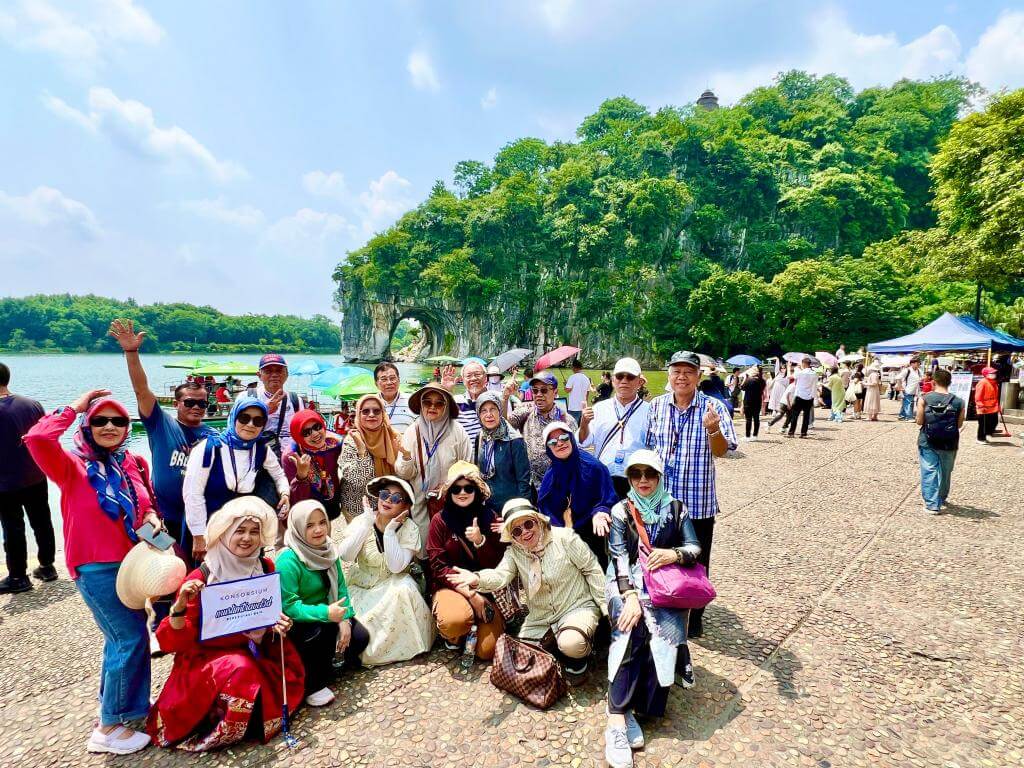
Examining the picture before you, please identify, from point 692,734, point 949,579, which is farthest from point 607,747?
point 949,579

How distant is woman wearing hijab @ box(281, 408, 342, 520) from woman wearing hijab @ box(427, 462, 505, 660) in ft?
3.01

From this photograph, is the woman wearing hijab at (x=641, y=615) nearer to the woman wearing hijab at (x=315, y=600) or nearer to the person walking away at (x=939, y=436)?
the woman wearing hijab at (x=315, y=600)

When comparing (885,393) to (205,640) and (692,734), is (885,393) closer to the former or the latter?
(692,734)

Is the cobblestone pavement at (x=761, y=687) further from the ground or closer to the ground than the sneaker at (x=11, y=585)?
further from the ground

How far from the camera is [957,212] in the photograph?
13.7 meters

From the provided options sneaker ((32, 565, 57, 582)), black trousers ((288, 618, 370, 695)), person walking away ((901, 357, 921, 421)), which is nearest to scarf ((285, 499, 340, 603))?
black trousers ((288, 618, 370, 695))

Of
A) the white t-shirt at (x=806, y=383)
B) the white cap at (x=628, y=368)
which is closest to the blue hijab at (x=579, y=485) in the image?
the white cap at (x=628, y=368)

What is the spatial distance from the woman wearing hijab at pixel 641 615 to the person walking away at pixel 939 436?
4.83 metres

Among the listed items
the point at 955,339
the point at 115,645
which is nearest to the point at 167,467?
the point at 115,645

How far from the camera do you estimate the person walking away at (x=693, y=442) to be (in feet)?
9.98

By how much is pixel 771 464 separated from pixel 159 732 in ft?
28.2

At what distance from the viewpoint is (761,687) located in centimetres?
268

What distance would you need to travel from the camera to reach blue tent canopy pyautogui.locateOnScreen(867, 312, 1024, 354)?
12555mm

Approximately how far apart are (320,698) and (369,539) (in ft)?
3.01
